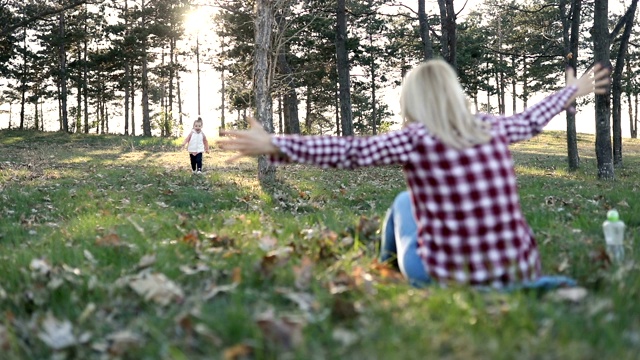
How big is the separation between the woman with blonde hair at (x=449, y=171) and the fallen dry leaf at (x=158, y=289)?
922 millimetres

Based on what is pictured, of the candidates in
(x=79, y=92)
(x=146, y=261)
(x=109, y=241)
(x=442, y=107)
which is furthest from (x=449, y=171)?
(x=79, y=92)

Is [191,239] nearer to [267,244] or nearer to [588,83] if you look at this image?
[267,244]

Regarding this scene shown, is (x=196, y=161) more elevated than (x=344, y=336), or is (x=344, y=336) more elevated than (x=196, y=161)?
(x=196, y=161)

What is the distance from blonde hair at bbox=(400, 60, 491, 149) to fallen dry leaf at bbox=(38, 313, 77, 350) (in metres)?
2.13

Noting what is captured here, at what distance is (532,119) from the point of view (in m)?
3.52

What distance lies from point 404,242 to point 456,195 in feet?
2.26

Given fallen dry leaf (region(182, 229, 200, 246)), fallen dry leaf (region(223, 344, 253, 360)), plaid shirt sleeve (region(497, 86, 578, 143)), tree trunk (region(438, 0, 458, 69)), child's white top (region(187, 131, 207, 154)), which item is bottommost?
fallen dry leaf (region(223, 344, 253, 360))

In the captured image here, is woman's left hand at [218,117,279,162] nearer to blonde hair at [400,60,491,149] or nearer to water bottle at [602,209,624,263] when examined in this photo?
blonde hair at [400,60,491,149]

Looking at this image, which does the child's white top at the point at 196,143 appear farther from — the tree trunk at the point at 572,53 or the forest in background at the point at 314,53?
the tree trunk at the point at 572,53

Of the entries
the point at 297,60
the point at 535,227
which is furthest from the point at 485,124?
the point at 297,60

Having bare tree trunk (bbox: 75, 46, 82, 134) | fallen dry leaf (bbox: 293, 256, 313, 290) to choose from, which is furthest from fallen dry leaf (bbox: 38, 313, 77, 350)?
bare tree trunk (bbox: 75, 46, 82, 134)

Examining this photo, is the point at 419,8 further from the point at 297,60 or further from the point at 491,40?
the point at 491,40

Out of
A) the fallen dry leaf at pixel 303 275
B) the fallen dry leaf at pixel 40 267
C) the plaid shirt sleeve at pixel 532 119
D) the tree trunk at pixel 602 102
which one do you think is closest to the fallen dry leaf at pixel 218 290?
the fallen dry leaf at pixel 303 275

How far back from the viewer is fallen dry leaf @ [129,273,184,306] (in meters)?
→ 3.16
